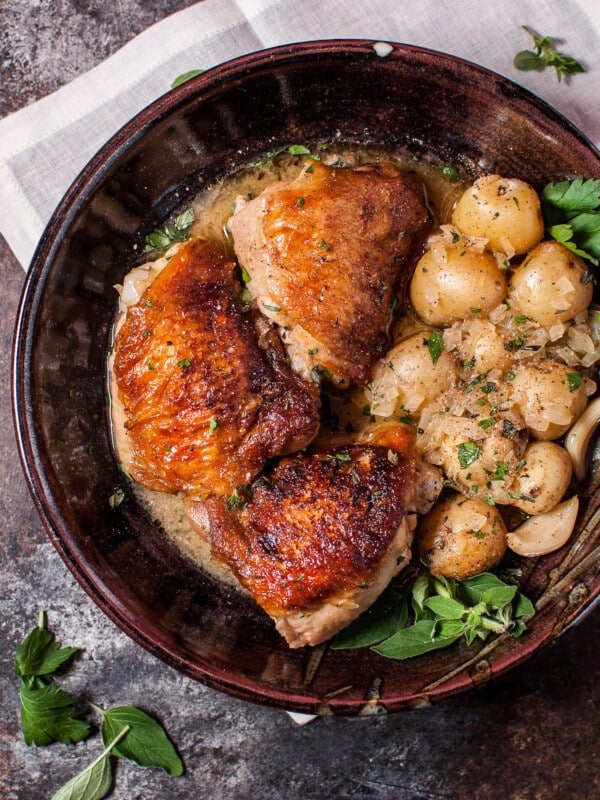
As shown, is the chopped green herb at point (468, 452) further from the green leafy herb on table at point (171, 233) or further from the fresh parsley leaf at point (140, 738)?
the fresh parsley leaf at point (140, 738)

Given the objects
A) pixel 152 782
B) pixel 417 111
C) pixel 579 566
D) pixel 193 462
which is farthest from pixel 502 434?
pixel 152 782

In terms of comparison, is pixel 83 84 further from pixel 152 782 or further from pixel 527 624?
pixel 152 782

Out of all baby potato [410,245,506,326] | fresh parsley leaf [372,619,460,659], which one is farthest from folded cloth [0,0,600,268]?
fresh parsley leaf [372,619,460,659]

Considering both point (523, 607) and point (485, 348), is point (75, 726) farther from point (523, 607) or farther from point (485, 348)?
point (485, 348)

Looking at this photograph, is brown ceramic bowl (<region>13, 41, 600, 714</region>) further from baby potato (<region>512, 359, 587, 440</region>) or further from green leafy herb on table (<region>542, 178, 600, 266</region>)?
baby potato (<region>512, 359, 587, 440</region>)

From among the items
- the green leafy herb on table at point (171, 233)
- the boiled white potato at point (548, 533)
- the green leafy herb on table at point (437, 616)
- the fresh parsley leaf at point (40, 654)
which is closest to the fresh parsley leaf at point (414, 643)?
the green leafy herb on table at point (437, 616)
